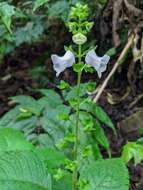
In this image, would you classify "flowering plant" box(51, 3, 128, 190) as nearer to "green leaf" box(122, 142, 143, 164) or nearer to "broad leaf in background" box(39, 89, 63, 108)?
"green leaf" box(122, 142, 143, 164)

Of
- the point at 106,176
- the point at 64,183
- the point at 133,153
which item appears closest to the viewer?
the point at 106,176

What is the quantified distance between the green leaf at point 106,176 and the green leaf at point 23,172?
120 millimetres

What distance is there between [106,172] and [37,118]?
65 centimetres

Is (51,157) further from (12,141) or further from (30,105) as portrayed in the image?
(30,105)

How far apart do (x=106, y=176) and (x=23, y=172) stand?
0.25 meters

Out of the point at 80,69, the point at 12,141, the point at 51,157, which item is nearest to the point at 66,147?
the point at 51,157

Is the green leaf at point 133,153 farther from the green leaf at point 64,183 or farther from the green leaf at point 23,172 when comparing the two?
the green leaf at point 23,172

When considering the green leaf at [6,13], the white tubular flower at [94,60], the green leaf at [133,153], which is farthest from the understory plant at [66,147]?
the green leaf at [6,13]

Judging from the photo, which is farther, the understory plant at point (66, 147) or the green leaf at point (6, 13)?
the green leaf at point (6, 13)

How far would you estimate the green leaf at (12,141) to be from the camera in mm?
1958

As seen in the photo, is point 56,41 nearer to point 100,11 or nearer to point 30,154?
point 100,11

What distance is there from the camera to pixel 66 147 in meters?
1.87

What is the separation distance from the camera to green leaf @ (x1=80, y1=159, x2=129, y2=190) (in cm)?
171

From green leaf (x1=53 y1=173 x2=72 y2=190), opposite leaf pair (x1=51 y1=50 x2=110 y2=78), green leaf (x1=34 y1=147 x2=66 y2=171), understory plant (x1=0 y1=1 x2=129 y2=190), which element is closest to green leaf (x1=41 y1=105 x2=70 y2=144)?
understory plant (x1=0 y1=1 x2=129 y2=190)
